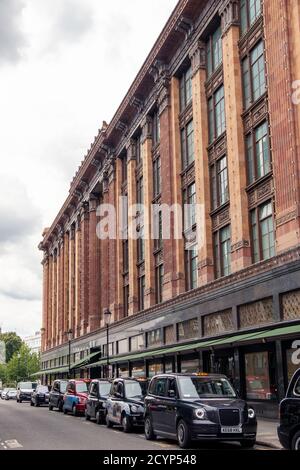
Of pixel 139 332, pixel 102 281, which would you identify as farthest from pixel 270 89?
pixel 102 281

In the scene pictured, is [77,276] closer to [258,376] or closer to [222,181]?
[222,181]

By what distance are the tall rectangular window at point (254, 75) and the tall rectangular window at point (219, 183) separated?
3533 millimetres

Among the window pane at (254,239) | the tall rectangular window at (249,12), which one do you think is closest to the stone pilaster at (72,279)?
the window pane at (254,239)

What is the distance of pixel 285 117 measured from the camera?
2406cm

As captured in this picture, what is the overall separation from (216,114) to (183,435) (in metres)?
20.4

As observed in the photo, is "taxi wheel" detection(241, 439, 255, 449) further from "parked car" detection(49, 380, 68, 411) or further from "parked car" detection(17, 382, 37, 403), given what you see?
"parked car" detection(17, 382, 37, 403)

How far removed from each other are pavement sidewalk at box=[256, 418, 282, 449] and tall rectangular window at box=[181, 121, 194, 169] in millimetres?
16878

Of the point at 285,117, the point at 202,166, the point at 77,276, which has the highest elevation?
the point at 202,166

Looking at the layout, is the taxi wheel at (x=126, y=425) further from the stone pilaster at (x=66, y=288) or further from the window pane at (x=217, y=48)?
the stone pilaster at (x=66, y=288)

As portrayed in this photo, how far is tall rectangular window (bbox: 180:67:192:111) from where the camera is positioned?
1431 inches

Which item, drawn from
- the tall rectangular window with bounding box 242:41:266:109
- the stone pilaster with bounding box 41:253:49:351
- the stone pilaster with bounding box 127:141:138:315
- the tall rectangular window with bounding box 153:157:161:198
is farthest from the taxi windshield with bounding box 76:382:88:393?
the stone pilaster with bounding box 41:253:49:351

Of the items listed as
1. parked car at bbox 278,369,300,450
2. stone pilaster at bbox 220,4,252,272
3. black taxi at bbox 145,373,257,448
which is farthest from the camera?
stone pilaster at bbox 220,4,252,272

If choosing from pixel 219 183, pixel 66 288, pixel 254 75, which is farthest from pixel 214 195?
pixel 66 288

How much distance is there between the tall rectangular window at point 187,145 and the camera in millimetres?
35562
